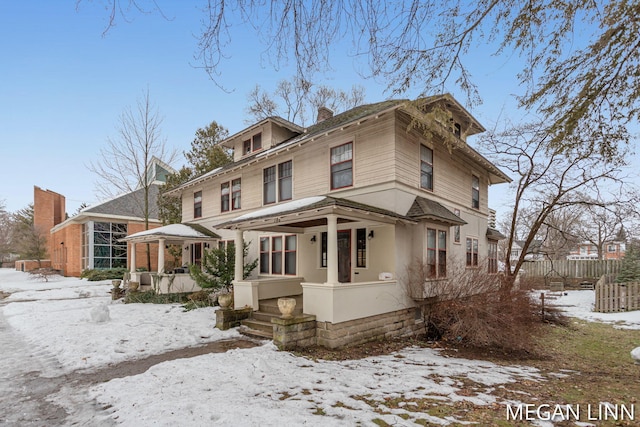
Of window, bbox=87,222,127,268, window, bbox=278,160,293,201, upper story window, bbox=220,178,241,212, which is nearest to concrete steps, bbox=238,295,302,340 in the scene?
window, bbox=278,160,293,201

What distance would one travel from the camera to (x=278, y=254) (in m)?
13.2

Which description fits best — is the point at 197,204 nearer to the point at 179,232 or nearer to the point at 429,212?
the point at 179,232

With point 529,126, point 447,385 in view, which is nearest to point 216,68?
point 447,385

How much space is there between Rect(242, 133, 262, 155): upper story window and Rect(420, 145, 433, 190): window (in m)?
7.80

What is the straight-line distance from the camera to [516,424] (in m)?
3.81

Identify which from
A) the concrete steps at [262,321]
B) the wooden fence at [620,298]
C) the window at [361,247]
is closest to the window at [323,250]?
the window at [361,247]

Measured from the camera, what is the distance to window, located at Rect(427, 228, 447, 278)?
10125 millimetres

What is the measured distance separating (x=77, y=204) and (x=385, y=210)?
38659 millimetres

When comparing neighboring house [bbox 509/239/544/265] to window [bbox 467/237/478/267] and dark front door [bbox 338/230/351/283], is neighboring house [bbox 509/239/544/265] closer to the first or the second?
window [bbox 467/237/478/267]

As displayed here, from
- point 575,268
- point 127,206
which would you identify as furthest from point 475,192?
point 127,206

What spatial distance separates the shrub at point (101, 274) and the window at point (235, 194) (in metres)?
13.5

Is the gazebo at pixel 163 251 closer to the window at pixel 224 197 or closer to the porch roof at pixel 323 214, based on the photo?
the window at pixel 224 197

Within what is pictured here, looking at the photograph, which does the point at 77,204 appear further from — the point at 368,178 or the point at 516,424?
the point at 516,424

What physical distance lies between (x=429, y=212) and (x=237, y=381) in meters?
6.70
